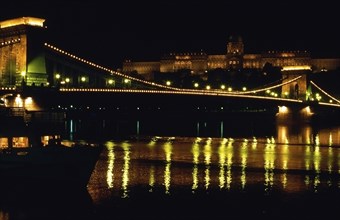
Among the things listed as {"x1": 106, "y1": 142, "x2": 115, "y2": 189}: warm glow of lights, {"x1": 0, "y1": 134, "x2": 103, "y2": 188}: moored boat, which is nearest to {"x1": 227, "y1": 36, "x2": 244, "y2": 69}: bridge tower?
{"x1": 106, "y1": 142, "x2": 115, "y2": 189}: warm glow of lights

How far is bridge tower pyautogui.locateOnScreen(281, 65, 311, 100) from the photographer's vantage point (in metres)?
87.5

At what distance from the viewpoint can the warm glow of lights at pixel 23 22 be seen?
4593cm

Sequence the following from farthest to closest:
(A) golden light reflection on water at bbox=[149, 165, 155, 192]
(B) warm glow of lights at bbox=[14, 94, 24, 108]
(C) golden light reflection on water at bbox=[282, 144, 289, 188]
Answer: (B) warm glow of lights at bbox=[14, 94, 24, 108] → (C) golden light reflection on water at bbox=[282, 144, 289, 188] → (A) golden light reflection on water at bbox=[149, 165, 155, 192]

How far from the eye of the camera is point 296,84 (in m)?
89.7

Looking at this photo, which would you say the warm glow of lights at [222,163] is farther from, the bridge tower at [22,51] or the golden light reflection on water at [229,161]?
the bridge tower at [22,51]

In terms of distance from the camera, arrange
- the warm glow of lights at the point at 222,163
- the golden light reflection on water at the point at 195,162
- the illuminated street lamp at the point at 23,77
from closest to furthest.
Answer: the golden light reflection on water at the point at 195,162, the warm glow of lights at the point at 222,163, the illuminated street lamp at the point at 23,77

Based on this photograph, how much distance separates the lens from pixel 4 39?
155ft

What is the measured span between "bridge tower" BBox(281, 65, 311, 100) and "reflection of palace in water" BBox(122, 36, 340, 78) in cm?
5604

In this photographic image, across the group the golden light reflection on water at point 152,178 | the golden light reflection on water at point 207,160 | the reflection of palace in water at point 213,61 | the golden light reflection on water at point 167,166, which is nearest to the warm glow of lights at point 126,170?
the golden light reflection on water at point 152,178

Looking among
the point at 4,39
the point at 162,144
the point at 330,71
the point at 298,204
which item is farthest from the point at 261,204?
the point at 330,71

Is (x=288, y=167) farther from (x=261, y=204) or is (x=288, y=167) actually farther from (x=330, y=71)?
(x=330, y=71)

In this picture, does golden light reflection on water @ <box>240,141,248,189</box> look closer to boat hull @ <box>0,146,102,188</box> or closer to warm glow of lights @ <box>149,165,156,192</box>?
warm glow of lights @ <box>149,165,156,192</box>

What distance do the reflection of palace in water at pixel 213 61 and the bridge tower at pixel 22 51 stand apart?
103996 millimetres

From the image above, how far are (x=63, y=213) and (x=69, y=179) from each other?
228cm
